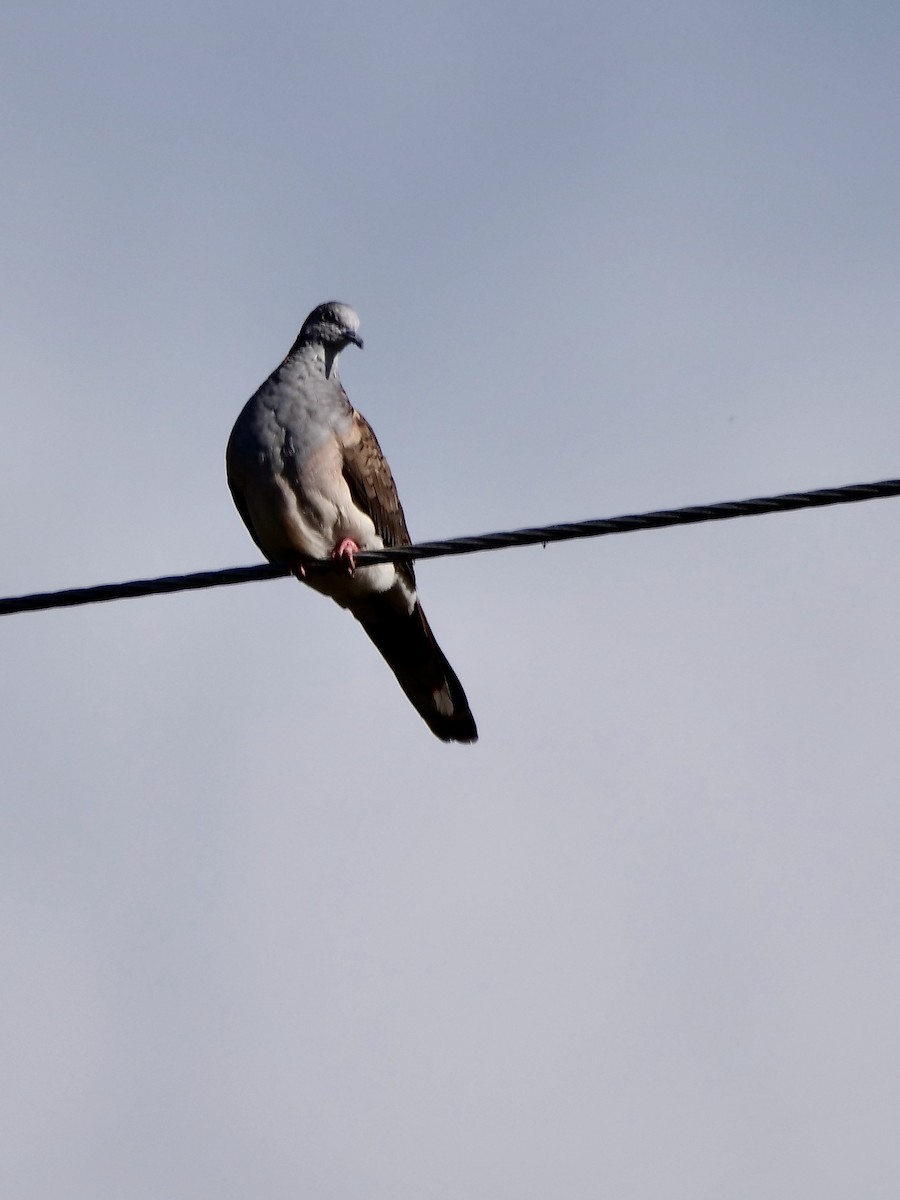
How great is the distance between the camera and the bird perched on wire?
5617 mm

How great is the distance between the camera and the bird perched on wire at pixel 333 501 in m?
5.62

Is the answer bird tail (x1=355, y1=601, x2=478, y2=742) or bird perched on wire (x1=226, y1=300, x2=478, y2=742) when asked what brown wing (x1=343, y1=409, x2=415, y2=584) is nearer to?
bird perched on wire (x1=226, y1=300, x2=478, y2=742)

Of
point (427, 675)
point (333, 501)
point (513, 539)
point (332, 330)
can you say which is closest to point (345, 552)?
point (333, 501)

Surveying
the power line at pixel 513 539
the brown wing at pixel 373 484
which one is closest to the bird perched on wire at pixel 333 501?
the brown wing at pixel 373 484

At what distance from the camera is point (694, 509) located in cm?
377

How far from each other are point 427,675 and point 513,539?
88.7 inches

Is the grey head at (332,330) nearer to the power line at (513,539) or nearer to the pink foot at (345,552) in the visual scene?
the pink foot at (345,552)

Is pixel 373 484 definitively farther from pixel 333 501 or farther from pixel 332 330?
pixel 332 330

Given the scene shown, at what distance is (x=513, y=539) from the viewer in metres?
3.96

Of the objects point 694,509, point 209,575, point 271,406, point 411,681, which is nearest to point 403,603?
point 411,681

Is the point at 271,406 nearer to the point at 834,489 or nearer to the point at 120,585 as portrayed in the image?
the point at 120,585

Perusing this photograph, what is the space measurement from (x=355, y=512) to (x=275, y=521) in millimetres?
278

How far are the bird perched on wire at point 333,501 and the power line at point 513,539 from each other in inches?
44.2

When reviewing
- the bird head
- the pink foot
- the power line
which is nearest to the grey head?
the bird head
